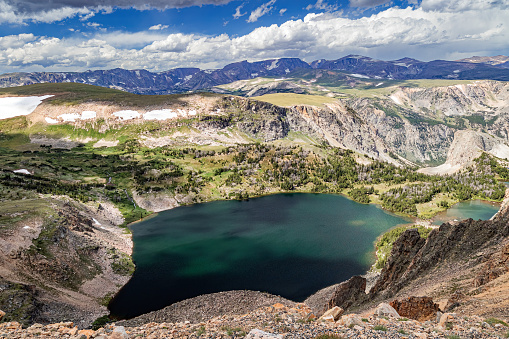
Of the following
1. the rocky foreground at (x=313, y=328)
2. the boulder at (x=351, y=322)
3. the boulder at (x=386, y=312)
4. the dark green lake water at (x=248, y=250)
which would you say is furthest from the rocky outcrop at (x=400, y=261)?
the boulder at (x=351, y=322)

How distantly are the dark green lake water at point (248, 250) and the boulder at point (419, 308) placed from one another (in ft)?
115

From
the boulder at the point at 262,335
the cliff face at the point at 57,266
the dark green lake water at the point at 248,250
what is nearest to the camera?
the boulder at the point at 262,335

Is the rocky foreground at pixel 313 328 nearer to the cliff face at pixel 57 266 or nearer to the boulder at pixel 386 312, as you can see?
the boulder at pixel 386 312

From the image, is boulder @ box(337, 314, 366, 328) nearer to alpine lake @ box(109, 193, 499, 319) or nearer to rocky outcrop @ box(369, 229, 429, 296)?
rocky outcrop @ box(369, 229, 429, 296)

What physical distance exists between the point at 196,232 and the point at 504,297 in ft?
284

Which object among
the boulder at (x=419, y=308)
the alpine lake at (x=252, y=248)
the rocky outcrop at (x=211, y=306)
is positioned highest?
the boulder at (x=419, y=308)

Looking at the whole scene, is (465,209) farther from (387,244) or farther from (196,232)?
(196,232)

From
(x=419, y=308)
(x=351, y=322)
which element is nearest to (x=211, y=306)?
(x=419, y=308)

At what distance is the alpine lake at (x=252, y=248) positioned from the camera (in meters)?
64.4

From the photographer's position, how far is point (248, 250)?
8362 centimetres

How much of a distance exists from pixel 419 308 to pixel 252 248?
6062 cm

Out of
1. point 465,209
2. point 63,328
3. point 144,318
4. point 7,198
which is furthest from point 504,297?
point 465,209

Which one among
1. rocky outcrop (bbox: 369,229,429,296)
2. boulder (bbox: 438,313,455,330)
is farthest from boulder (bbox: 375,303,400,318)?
rocky outcrop (bbox: 369,229,429,296)

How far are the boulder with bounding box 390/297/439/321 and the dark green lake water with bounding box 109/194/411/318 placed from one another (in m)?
35.2
